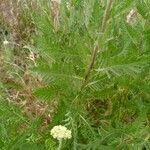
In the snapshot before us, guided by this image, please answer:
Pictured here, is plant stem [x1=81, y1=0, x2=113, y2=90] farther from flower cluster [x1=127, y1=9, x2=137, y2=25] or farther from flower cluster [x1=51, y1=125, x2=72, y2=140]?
flower cluster [x1=127, y1=9, x2=137, y2=25]

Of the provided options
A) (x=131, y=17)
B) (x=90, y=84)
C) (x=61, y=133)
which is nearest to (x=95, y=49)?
(x=90, y=84)

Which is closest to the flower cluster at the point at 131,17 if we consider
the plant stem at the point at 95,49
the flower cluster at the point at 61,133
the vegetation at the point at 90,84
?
the vegetation at the point at 90,84

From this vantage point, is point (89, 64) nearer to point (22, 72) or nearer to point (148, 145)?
point (148, 145)

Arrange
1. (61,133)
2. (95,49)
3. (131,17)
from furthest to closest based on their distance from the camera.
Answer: (131,17)
(95,49)
(61,133)

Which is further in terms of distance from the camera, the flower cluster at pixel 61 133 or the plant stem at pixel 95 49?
the plant stem at pixel 95 49

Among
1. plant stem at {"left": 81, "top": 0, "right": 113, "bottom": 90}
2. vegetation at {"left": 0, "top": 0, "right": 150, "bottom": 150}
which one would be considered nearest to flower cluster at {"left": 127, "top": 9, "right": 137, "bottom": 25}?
vegetation at {"left": 0, "top": 0, "right": 150, "bottom": 150}

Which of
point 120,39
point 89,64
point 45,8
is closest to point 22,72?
point 45,8

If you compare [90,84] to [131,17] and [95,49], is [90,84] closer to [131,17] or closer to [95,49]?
[95,49]

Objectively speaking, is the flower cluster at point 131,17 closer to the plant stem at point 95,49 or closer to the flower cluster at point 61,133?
the plant stem at point 95,49
